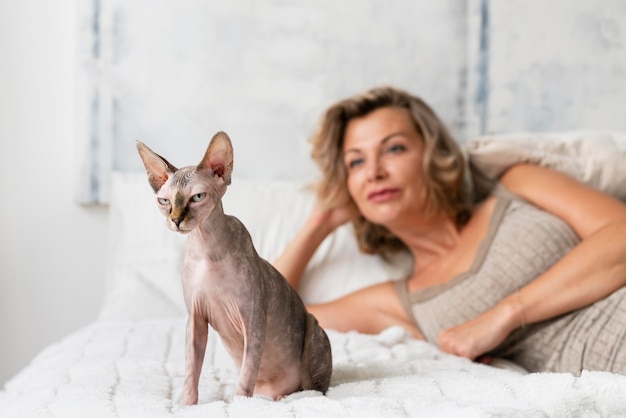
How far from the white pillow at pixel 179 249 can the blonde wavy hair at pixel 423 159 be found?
0.26 feet

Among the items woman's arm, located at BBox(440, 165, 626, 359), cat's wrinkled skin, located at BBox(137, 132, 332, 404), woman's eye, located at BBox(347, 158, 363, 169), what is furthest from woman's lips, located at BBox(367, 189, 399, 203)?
cat's wrinkled skin, located at BBox(137, 132, 332, 404)

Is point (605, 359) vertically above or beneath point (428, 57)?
beneath

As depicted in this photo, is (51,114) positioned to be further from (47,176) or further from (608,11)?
(608,11)

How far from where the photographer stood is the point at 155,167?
27.9 inches

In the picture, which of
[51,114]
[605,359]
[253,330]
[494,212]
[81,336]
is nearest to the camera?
[253,330]

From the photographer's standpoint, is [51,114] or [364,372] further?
[51,114]

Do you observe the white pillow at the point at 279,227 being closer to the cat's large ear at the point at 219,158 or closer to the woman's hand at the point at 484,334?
the woman's hand at the point at 484,334

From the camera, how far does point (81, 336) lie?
134cm

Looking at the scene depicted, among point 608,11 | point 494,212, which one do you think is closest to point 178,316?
point 494,212

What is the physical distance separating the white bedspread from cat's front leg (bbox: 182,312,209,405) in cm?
2

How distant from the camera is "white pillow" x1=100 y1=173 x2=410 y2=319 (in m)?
1.64

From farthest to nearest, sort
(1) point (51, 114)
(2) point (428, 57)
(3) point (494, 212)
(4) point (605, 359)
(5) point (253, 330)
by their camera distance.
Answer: (2) point (428, 57) < (1) point (51, 114) < (3) point (494, 212) < (4) point (605, 359) < (5) point (253, 330)

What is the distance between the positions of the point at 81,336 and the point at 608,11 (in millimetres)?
1744

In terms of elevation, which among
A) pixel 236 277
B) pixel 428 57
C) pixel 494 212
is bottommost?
pixel 494 212
